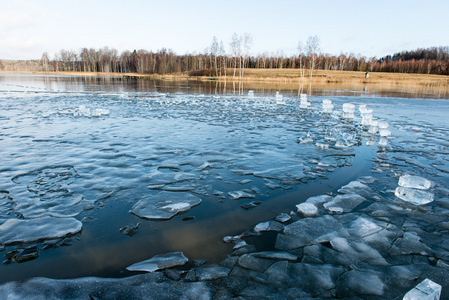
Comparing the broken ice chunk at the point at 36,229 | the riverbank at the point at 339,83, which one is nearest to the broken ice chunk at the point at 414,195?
the broken ice chunk at the point at 36,229

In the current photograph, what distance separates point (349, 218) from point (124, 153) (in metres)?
4.34

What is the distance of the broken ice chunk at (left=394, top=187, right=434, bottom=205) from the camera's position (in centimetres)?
364

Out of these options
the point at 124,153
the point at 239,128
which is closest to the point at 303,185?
the point at 124,153

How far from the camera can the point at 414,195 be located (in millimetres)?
3697

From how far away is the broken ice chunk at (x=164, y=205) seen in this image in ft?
10.5

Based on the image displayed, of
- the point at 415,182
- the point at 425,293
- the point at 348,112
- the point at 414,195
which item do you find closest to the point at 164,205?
the point at 425,293

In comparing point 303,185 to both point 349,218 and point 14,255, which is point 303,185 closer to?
point 349,218

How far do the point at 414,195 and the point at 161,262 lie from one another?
3.55m

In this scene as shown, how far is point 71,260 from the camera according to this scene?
7.86 feet

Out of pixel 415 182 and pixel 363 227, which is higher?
pixel 415 182

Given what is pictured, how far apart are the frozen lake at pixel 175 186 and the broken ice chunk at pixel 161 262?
3.3 inches

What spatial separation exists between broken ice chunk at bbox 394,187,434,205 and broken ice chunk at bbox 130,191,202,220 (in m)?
2.92

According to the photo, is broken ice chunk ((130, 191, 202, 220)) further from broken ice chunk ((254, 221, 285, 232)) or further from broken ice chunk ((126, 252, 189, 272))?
broken ice chunk ((254, 221, 285, 232))

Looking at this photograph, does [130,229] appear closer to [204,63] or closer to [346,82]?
[346,82]
